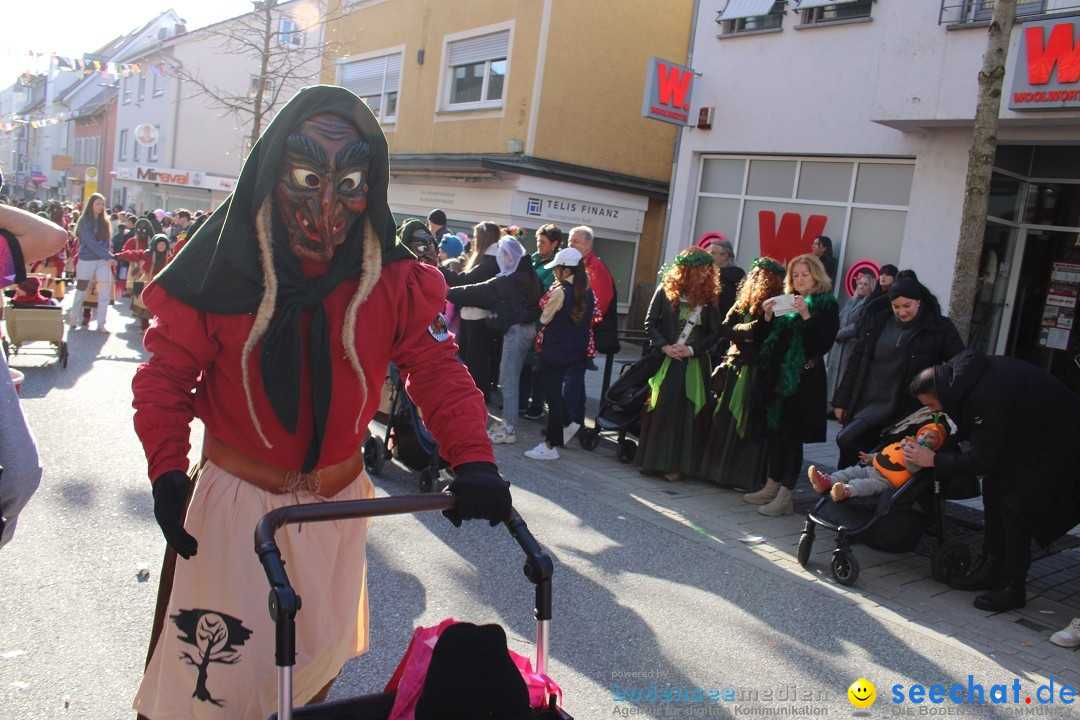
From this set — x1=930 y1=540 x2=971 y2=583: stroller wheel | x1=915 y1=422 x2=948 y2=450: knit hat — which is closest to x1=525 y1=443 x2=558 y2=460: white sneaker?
x1=915 y1=422 x2=948 y2=450: knit hat

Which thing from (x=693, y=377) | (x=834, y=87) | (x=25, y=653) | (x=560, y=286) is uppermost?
(x=834, y=87)

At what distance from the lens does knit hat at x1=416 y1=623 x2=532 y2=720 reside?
1808 millimetres

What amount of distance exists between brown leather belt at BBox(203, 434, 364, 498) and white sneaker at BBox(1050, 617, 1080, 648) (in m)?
4.25

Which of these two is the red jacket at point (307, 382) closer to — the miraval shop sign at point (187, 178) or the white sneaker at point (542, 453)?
the white sneaker at point (542, 453)

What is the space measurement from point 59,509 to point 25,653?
1995mm

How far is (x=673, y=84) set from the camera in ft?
43.6

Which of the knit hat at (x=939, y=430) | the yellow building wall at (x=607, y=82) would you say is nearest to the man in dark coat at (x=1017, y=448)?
the knit hat at (x=939, y=430)

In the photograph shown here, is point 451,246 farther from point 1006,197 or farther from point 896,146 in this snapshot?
point 1006,197

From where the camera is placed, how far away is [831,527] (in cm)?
562

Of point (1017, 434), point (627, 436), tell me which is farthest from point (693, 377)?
point (1017, 434)

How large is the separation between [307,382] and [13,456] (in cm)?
77

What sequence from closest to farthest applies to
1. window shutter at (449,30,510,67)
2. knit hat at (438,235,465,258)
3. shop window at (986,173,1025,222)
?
1. knit hat at (438,235,465,258)
2. shop window at (986,173,1025,222)
3. window shutter at (449,30,510,67)

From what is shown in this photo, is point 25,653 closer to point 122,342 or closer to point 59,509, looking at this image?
point 59,509

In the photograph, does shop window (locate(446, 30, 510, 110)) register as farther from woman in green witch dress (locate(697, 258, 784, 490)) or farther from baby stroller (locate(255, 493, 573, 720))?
baby stroller (locate(255, 493, 573, 720))
